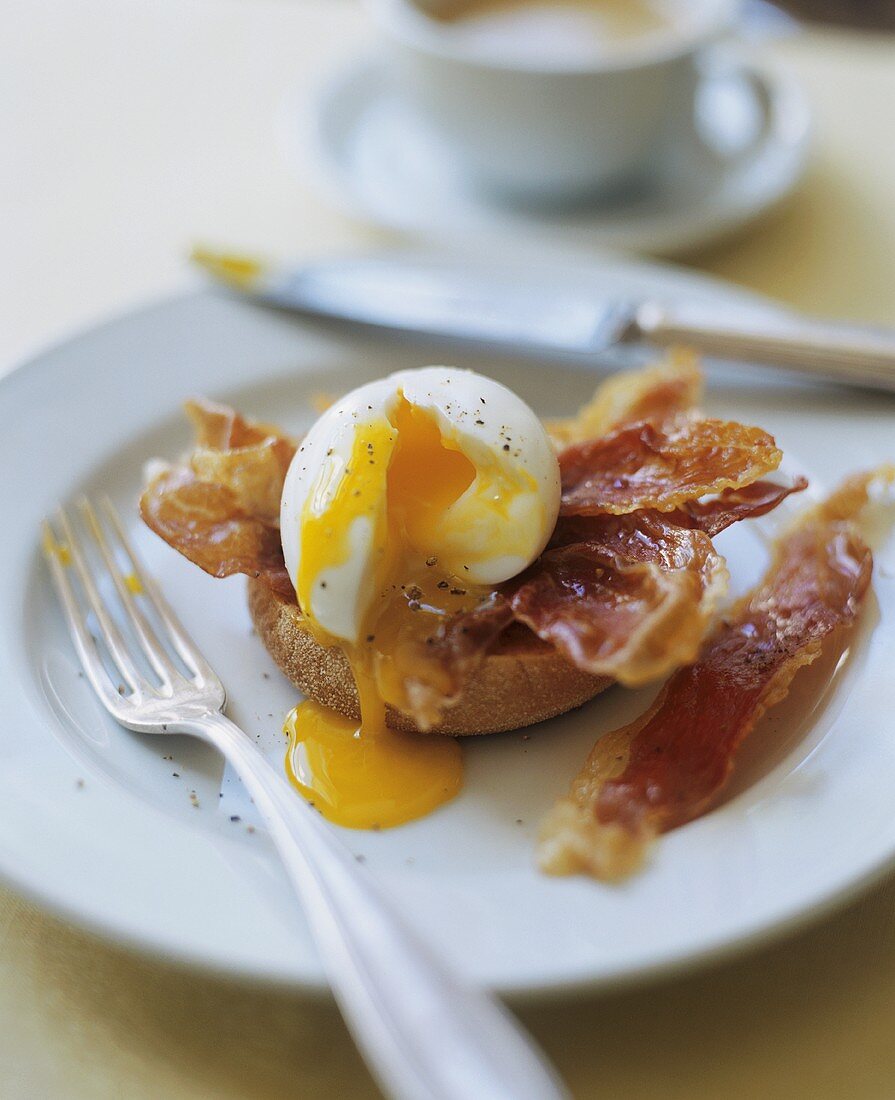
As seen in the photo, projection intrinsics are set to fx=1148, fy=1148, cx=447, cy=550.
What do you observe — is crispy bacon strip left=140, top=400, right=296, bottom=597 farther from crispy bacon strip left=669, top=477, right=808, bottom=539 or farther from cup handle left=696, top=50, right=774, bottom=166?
cup handle left=696, top=50, right=774, bottom=166

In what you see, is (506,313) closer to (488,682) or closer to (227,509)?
(227,509)

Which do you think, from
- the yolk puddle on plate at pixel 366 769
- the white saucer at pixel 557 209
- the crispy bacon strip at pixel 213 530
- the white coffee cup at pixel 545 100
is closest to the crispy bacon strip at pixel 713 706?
the yolk puddle on plate at pixel 366 769

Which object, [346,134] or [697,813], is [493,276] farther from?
[697,813]

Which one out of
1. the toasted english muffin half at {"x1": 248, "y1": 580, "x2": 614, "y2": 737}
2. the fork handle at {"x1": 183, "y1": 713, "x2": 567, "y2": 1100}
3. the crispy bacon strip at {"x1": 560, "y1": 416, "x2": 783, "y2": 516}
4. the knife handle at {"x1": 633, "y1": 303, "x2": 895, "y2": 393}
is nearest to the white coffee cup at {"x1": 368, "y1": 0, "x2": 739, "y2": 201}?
the knife handle at {"x1": 633, "y1": 303, "x2": 895, "y2": 393}

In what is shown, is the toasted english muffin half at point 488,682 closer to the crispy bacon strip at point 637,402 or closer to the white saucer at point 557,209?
the crispy bacon strip at point 637,402

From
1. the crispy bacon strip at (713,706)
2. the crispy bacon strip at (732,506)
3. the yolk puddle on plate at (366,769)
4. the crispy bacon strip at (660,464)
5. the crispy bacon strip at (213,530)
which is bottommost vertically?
the crispy bacon strip at (713,706)

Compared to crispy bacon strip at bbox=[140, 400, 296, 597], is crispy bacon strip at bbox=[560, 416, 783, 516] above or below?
below
